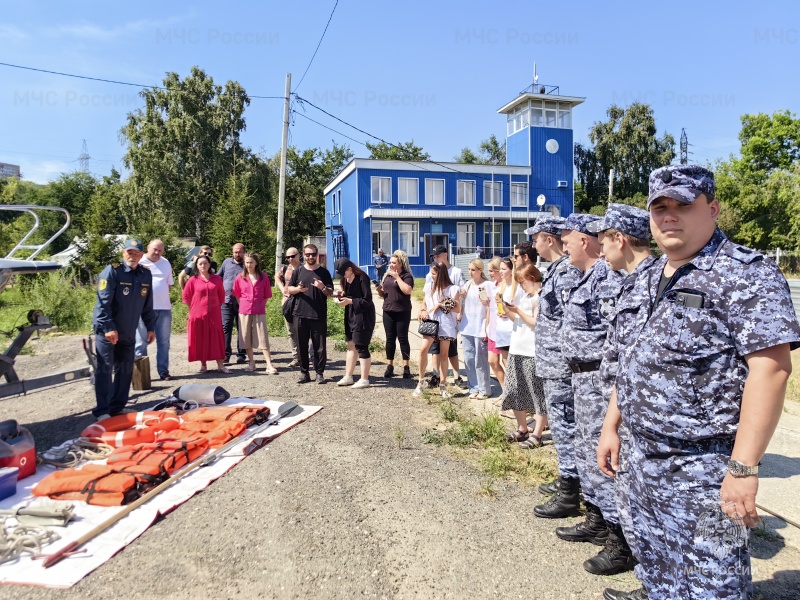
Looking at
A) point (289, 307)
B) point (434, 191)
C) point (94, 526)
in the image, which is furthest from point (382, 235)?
point (94, 526)

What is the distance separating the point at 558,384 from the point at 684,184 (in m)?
2.04

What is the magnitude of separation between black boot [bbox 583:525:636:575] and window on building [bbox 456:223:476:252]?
32.0 m

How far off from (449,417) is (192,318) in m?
4.22

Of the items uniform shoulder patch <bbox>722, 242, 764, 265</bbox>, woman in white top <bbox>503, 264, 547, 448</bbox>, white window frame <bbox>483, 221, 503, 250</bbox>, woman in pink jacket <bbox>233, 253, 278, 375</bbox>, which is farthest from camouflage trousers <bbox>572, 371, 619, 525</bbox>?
white window frame <bbox>483, 221, 503, 250</bbox>

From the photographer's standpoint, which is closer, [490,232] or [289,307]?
[289,307]

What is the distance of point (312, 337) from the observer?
7.49 m

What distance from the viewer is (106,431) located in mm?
5070

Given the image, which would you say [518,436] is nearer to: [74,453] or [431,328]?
[431,328]

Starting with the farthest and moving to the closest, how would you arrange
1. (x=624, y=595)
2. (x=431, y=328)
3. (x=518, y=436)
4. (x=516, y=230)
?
(x=516, y=230) → (x=431, y=328) → (x=518, y=436) → (x=624, y=595)

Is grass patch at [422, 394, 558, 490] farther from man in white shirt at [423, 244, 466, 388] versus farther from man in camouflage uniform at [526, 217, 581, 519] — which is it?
man in white shirt at [423, 244, 466, 388]

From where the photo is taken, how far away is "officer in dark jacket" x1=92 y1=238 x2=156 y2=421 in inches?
227

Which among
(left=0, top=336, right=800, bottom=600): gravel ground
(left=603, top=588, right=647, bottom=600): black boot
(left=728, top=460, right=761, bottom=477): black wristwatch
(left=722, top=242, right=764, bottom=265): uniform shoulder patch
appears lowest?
(left=0, top=336, right=800, bottom=600): gravel ground

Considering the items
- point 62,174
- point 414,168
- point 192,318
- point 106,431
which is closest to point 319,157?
point 414,168

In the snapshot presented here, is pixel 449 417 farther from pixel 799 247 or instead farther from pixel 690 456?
pixel 799 247
